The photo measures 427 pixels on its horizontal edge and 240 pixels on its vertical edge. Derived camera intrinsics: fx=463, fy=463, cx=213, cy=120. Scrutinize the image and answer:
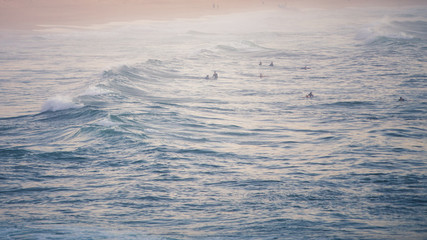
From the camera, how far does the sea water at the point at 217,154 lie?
29.6ft

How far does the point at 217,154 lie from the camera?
12.9 metres

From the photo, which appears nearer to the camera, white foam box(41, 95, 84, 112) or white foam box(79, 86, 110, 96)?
white foam box(41, 95, 84, 112)

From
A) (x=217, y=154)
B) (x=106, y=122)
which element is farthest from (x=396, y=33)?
(x=217, y=154)

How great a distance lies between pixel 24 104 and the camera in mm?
20438

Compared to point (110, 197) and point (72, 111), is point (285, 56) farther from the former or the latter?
point (110, 197)

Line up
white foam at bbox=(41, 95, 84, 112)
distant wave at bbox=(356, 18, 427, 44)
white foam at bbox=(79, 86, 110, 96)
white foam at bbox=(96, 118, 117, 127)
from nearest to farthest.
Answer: white foam at bbox=(96, 118, 117, 127) < white foam at bbox=(41, 95, 84, 112) < white foam at bbox=(79, 86, 110, 96) < distant wave at bbox=(356, 18, 427, 44)

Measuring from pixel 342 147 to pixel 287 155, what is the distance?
1.65 meters

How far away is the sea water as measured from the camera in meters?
9.01

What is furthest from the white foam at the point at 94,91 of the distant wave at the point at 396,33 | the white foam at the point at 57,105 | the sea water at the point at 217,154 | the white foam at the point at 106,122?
the distant wave at the point at 396,33

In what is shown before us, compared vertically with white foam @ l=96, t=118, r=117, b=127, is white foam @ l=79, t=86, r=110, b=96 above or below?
above

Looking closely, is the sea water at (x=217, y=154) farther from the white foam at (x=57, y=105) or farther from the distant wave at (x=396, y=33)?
the distant wave at (x=396, y=33)

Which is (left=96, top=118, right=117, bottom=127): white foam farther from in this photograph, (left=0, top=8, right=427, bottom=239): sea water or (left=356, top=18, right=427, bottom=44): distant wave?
(left=356, top=18, right=427, bottom=44): distant wave

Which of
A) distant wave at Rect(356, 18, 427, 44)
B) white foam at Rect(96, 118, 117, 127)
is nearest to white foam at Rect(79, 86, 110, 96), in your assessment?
white foam at Rect(96, 118, 117, 127)

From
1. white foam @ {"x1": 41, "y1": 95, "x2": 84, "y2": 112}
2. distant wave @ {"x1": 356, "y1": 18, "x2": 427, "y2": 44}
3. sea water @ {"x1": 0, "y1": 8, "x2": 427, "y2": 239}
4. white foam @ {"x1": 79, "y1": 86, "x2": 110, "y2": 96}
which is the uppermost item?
distant wave @ {"x1": 356, "y1": 18, "x2": 427, "y2": 44}
